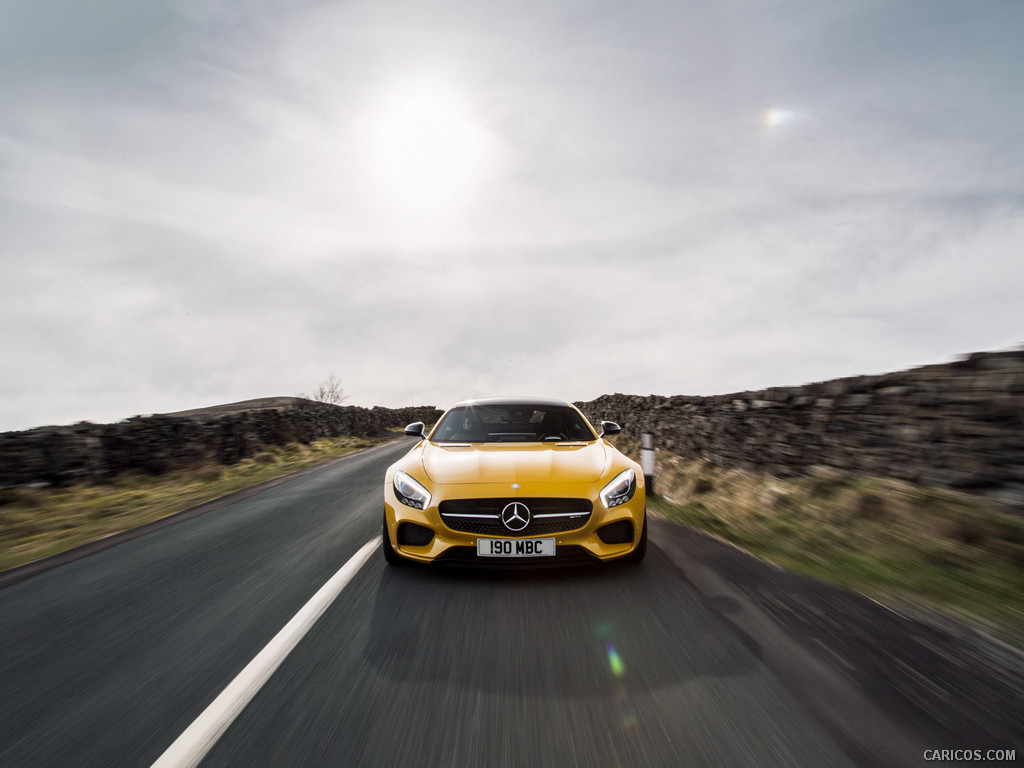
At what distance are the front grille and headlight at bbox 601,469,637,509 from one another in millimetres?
159

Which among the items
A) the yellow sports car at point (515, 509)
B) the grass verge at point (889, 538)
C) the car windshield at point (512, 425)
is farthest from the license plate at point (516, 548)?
the grass verge at point (889, 538)

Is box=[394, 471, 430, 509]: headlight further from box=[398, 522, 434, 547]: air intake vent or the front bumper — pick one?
box=[398, 522, 434, 547]: air intake vent

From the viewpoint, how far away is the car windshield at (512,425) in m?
5.39

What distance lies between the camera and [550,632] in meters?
2.93

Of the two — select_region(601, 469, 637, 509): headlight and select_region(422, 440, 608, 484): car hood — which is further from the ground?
select_region(422, 440, 608, 484): car hood

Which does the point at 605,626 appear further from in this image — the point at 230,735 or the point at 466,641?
the point at 230,735

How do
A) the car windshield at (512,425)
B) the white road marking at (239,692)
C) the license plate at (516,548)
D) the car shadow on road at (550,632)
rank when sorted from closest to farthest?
1. the white road marking at (239,692)
2. the car shadow on road at (550,632)
3. the license plate at (516,548)
4. the car windshield at (512,425)

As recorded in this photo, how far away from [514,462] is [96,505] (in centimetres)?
887

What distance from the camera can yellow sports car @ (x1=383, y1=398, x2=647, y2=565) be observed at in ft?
12.1

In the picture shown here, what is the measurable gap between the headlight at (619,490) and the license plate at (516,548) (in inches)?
21.6

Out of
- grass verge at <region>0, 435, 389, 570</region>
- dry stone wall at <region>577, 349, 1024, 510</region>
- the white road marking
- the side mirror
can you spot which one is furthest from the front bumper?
grass verge at <region>0, 435, 389, 570</region>

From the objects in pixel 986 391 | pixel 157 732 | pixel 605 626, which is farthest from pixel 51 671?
pixel 986 391

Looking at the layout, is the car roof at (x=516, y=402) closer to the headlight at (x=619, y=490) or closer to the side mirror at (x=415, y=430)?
the side mirror at (x=415, y=430)

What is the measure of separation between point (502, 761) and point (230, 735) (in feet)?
3.62
